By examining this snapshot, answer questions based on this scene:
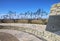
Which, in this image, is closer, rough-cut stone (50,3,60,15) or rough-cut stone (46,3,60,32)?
rough-cut stone (46,3,60,32)

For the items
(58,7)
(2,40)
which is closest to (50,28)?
(58,7)

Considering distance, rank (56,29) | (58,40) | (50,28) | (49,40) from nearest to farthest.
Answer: (58,40) < (49,40) < (56,29) < (50,28)

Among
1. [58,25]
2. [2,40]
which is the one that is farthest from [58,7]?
[2,40]

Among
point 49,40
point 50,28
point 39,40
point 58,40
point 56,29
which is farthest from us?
point 50,28

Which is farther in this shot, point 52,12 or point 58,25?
point 52,12

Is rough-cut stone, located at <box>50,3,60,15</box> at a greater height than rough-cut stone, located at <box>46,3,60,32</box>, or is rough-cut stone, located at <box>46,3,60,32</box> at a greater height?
rough-cut stone, located at <box>50,3,60,15</box>

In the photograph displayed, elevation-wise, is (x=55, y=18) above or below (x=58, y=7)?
below

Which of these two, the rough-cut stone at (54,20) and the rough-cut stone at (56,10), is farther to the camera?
the rough-cut stone at (56,10)

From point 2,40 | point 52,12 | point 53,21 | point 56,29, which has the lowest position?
point 2,40

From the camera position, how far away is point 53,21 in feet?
31.2

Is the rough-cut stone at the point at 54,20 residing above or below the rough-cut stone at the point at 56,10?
below

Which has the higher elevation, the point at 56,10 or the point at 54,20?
the point at 56,10

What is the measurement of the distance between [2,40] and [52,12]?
4.70 metres

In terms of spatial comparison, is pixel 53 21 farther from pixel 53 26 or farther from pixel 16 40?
pixel 16 40
